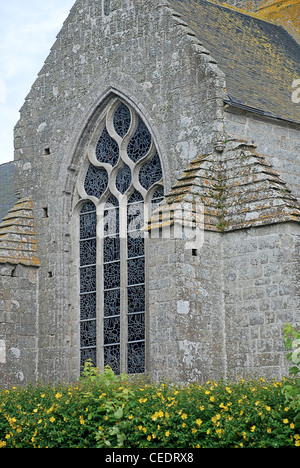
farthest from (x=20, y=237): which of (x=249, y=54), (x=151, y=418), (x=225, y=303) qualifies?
(x=151, y=418)

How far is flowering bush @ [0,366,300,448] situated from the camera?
8.18m

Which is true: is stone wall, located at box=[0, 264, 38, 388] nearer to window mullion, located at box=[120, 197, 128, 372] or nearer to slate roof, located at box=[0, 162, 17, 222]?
window mullion, located at box=[120, 197, 128, 372]

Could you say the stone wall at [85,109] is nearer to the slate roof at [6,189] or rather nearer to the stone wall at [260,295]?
the stone wall at [260,295]

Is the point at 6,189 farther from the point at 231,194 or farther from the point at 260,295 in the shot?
the point at 260,295

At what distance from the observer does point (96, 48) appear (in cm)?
1686

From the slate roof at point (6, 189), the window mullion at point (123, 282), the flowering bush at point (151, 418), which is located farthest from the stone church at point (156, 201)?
the flowering bush at point (151, 418)

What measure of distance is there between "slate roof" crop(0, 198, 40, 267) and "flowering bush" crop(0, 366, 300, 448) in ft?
22.7

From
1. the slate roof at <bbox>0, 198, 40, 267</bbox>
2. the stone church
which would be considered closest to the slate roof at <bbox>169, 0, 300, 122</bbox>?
the stone church

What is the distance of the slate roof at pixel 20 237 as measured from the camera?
16636 millimetres

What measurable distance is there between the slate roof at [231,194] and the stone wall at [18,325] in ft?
13.8

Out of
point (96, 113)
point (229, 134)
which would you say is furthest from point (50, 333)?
point (229, 134)

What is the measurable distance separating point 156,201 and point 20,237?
3024 millimetres
